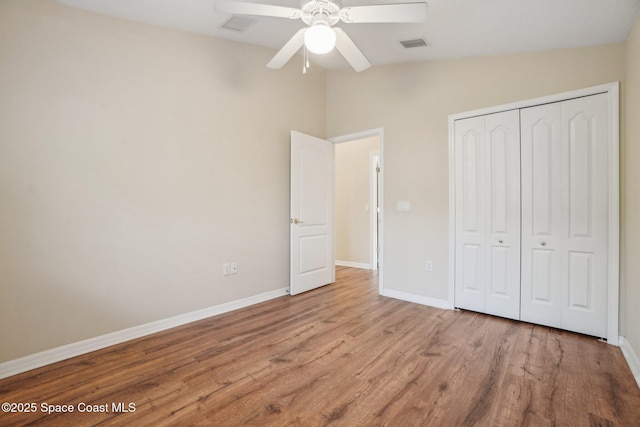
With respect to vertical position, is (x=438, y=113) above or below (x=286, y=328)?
above

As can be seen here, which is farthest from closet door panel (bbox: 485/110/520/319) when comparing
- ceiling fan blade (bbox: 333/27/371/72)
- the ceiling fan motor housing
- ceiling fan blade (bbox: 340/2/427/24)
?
the ceiling fan motor housing

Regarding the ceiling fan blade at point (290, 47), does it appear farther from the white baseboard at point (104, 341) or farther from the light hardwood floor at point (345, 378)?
the white baseboard at point (104, 341)

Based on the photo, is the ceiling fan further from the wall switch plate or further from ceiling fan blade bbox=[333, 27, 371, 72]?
the wall switch plate

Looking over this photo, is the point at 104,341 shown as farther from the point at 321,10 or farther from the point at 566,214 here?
the point at 566,214

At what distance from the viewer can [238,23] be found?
2.81m

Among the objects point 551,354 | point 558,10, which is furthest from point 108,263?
point 558,10

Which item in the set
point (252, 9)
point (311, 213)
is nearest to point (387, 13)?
point (252, 9)

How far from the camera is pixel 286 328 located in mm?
2807

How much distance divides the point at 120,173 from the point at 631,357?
418 centimetres

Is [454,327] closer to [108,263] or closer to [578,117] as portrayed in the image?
[578,117]

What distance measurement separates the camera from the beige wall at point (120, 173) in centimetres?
211

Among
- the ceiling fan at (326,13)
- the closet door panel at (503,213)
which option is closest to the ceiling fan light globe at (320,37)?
the ceiling fan at (326,13)

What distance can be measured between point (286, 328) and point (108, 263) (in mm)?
1630

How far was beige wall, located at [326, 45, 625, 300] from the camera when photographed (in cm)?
282
